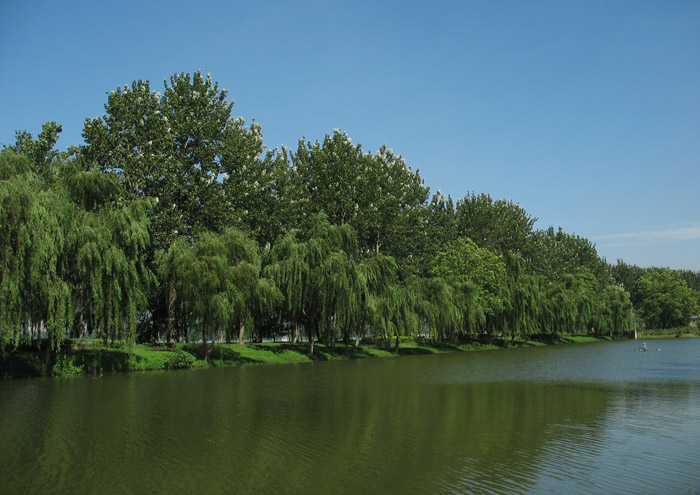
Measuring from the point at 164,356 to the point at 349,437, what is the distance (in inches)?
871

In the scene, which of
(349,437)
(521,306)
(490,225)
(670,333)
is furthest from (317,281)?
(670,333)

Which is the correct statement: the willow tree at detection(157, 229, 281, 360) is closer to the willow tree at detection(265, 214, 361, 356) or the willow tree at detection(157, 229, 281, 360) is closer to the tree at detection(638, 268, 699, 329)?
the willow tree at detection(265, 214, 361, 356)

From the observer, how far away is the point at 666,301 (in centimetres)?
9938

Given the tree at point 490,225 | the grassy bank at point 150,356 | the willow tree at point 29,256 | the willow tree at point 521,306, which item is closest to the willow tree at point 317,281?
the grassy bank at point 150,356

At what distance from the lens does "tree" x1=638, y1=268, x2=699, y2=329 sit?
99.2 m

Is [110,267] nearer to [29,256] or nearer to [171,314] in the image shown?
[29,256]

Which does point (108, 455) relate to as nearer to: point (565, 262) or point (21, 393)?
point (21, 393)

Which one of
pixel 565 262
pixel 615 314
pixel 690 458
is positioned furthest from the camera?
pixel 565 262

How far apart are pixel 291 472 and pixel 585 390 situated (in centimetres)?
1635

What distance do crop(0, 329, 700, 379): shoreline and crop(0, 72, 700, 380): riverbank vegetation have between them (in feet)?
1.16

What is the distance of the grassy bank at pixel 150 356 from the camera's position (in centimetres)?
2731

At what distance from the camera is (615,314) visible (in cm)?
8212

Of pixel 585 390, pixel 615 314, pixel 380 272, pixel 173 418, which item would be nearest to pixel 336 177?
pixel 380 272

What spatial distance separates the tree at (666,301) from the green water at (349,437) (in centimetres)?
8487
